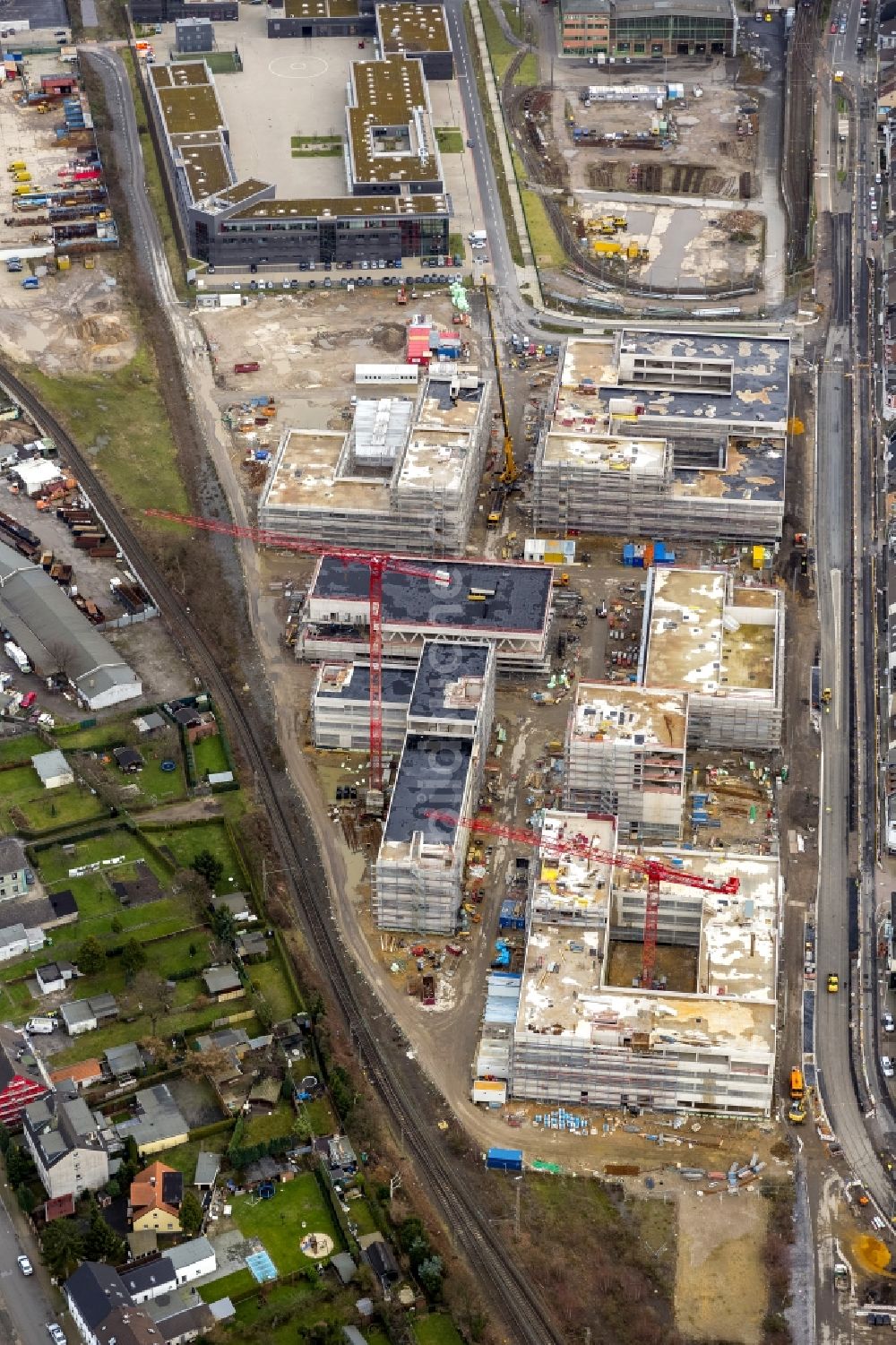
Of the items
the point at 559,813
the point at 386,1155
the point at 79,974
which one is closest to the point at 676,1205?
the point at 386,1155

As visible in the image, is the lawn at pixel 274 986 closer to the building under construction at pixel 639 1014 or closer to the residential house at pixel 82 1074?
the residential house at pixel 82 1074

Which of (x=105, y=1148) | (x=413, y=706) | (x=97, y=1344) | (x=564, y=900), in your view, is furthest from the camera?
(x=413, y=706)

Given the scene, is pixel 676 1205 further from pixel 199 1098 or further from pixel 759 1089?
pixel 199 1098

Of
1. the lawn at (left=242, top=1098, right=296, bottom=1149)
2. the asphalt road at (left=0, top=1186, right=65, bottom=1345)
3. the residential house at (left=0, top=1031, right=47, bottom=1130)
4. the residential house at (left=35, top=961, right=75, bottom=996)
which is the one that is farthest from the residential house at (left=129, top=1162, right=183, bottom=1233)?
the residential house at (left=35, top=961, right=75, bottom=996)

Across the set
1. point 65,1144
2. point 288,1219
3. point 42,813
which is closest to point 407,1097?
point 288,1219

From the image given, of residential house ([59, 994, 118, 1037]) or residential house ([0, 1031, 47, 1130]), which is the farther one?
residential house ([59, 994, 118, 1037])

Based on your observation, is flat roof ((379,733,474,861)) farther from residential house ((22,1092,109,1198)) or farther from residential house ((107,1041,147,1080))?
residential house ((22,1092,109,1198))

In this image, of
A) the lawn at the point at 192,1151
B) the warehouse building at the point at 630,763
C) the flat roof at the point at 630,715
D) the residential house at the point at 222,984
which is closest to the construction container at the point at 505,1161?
the lawn at the point at 192,1151
